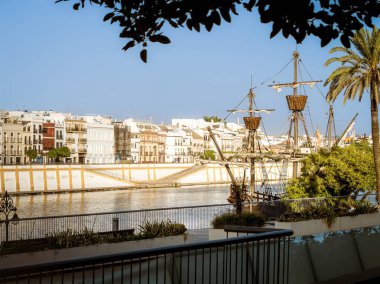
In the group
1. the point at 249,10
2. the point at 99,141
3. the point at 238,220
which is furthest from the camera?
the point at 99,141

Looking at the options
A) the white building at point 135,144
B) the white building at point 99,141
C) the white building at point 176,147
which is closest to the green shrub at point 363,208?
the white building at point 99,141

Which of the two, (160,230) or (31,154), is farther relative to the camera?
(31,154)

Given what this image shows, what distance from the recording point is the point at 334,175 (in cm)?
3206

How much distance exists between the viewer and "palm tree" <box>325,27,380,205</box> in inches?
1099

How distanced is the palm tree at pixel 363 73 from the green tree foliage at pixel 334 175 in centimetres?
388

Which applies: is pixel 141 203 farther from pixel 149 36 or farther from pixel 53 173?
pixel 149 36

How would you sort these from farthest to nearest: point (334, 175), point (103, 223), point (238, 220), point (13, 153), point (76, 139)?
point (76, 139), point (13, 153), point (103, 223), point (334, 175), point (238, 220)

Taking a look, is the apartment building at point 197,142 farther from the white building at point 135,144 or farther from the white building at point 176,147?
the white building at point 135,144

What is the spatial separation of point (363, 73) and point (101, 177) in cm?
7779

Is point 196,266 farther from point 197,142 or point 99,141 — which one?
point 197,142

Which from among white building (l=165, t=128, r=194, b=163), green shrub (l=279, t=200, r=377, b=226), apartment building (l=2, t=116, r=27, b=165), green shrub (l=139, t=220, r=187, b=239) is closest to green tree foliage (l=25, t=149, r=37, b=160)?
apartment building (l=2, t=116, r=27, b=165)

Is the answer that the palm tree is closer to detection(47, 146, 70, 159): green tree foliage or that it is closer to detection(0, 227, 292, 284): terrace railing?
detection(0, 227, 292, 284): terrace railing

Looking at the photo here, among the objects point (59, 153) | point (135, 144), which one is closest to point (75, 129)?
point (59, 153)

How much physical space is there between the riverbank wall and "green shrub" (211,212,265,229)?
59.2m
